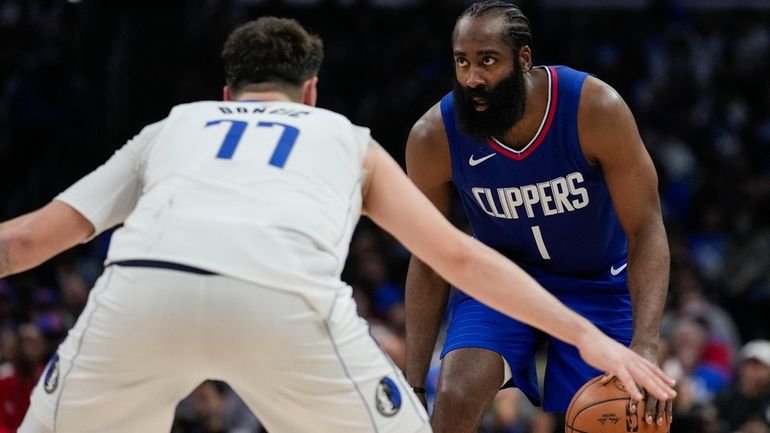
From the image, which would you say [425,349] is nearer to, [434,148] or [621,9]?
[434,148]

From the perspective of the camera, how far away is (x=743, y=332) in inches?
464

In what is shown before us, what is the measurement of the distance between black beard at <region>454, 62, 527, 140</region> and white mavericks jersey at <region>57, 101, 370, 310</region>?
4.16ft

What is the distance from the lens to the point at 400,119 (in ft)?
46.0

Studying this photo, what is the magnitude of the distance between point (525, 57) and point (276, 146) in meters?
1.79

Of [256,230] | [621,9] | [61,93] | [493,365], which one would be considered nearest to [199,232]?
[256,230]

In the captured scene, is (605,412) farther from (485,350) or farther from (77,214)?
(77,214)

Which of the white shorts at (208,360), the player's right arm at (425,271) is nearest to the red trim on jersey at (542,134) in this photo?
the player's right arm at (425,271)

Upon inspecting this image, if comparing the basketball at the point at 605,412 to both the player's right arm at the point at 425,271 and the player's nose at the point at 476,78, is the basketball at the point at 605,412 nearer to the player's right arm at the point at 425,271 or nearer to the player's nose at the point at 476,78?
the player's right arm at the point at 425,271

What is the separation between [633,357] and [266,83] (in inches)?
55.8

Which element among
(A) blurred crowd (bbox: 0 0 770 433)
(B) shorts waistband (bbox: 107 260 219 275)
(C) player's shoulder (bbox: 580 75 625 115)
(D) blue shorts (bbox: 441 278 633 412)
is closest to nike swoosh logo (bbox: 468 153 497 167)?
(C) player's shoulder (bbox: 580 75 625 115)

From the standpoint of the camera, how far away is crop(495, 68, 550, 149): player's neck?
201 inches

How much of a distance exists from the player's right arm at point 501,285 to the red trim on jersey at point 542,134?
4.75ft

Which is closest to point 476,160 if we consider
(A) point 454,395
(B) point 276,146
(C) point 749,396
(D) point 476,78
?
(D) point 476,78

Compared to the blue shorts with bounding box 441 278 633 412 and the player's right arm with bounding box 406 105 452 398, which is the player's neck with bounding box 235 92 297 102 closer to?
the player's right arm with bounding box 406 105 452 398
